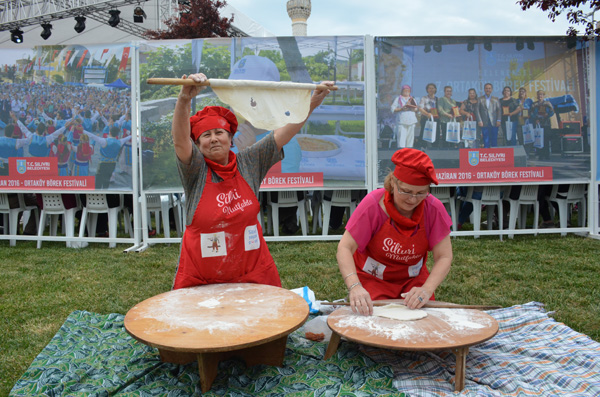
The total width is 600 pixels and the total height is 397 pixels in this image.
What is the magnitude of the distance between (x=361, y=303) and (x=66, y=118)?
5514 millimetres

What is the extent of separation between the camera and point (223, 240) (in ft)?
9.17

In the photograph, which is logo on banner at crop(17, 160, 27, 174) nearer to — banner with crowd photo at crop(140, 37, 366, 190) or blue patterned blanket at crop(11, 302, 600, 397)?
banner with crowd photo at crop(140, 37, 366, 190)

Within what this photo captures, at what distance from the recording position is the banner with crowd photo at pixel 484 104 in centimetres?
645

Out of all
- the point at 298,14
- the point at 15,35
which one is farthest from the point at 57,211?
the point at 298,14

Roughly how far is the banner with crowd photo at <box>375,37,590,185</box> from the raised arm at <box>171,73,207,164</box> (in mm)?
4197

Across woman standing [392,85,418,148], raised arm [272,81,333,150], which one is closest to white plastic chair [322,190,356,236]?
woman standing [392,85,418,148]

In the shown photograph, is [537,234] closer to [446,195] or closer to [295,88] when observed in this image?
[446,195]

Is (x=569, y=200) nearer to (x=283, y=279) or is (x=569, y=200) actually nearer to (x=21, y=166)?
(x=283, y=279)

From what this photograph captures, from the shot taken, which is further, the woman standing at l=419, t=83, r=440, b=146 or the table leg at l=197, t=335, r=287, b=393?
the woman standing at l=419, t=83, r=440, b=146

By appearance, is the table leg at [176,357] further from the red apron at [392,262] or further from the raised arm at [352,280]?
the red apron at [392,262]

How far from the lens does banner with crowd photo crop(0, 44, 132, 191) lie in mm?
6480

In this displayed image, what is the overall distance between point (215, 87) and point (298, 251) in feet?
12.9

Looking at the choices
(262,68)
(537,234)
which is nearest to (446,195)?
(537,234)

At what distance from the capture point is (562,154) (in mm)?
6574
